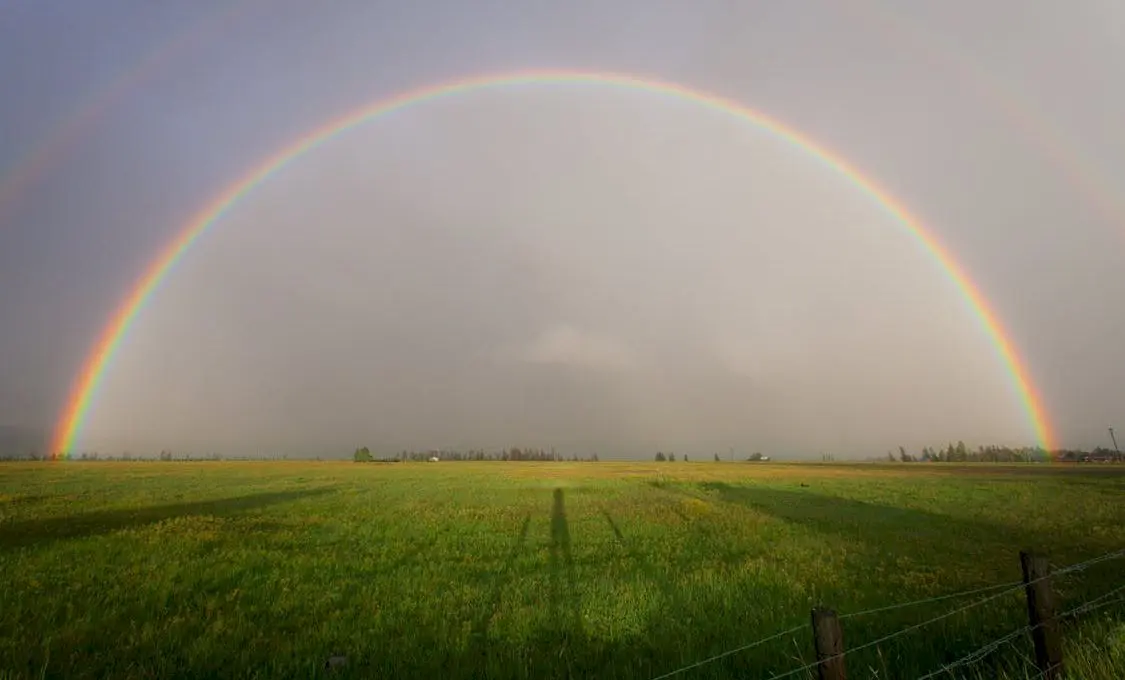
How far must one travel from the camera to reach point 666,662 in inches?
355

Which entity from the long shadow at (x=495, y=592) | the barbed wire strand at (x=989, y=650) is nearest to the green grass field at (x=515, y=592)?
the long shadow at (x=495, y=592)

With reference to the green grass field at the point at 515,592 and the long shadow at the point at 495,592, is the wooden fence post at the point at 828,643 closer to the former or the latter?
the green grass field at the point at 515,592

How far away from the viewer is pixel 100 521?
24.2 metres

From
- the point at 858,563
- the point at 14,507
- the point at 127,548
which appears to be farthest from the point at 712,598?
the point at 14,507

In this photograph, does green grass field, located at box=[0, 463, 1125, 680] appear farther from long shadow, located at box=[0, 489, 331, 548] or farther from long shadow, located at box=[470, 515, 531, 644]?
long shadow, located at box=[0, 489, 331, 548]

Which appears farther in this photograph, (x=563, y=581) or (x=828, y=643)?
(x=563, y=581)

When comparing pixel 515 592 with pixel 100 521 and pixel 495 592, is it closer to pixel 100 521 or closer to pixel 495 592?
pixel 495 592

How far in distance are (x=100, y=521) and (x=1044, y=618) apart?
31.6m

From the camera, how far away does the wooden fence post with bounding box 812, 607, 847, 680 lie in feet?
16.0

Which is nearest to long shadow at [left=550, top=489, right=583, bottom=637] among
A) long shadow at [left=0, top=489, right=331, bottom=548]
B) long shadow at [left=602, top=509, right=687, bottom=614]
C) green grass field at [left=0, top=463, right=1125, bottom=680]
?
green grass field at [left=0, top=463, right=1125, bottom=680]

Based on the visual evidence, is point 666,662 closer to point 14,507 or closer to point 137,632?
point 137,632

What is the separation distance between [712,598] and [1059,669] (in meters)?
6.76

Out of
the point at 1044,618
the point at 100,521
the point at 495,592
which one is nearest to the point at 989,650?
the point at 1044,618

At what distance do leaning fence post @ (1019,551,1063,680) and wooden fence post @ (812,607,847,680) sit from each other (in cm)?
337
